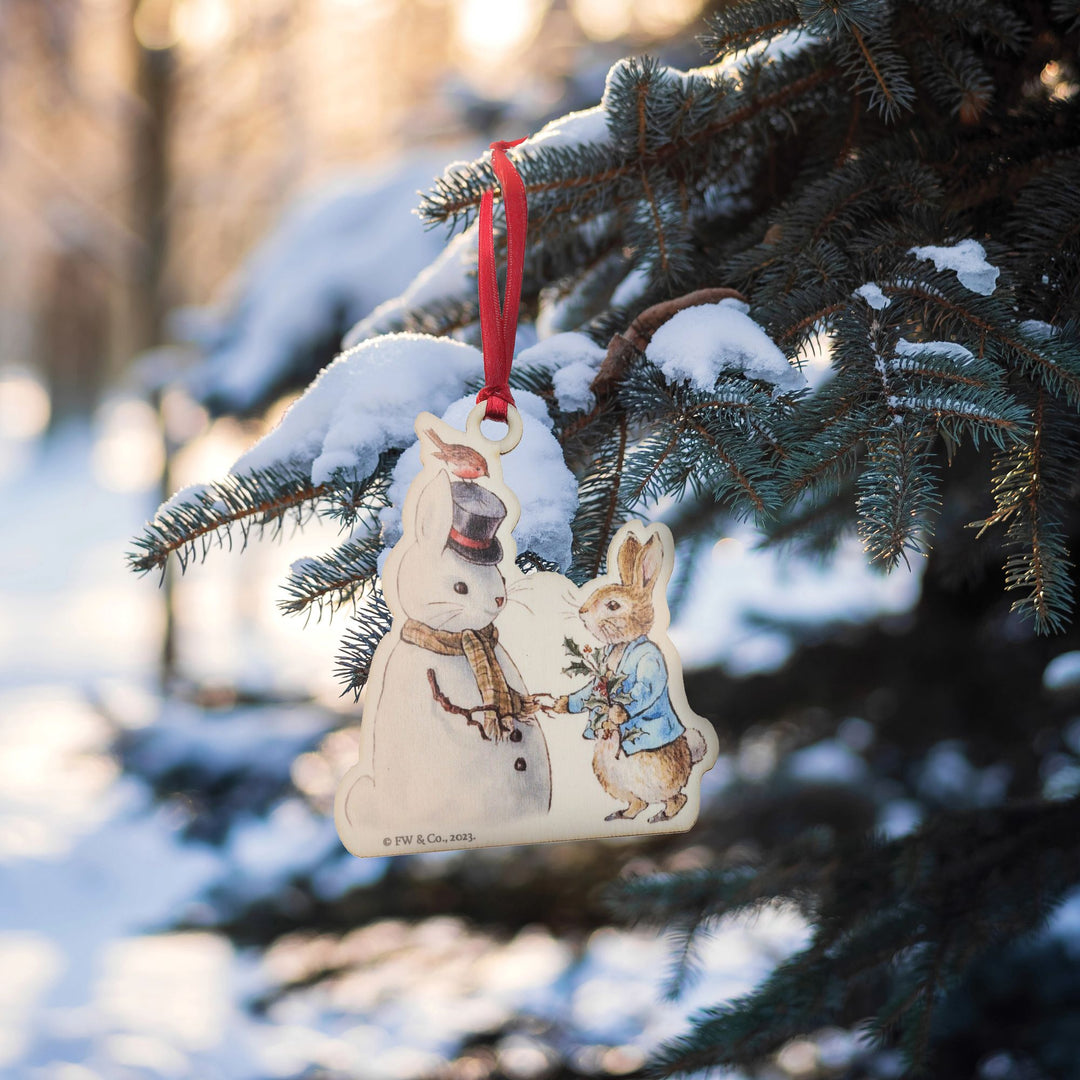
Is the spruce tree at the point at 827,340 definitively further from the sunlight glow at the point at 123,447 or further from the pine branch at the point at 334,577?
the sunlight glow at the point at 123,447

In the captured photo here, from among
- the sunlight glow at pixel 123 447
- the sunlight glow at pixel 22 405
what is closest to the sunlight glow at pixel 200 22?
the sunlight glow at pixel 123 447

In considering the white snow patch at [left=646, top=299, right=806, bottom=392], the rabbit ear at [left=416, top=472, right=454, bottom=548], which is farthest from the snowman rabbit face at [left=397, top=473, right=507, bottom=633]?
the white snow patch at [left=646, top=299, right=806, bottom=392]

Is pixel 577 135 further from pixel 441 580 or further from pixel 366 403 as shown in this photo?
pixel 441 580

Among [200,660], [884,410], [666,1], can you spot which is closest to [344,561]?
[884,410]

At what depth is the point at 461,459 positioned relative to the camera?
70 centimetres

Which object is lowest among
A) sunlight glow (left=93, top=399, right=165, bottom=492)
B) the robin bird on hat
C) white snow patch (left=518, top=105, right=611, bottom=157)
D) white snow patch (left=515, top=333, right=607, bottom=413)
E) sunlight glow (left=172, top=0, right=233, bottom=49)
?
the robin bird on hat

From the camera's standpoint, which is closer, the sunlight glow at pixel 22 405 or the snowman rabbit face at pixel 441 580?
the snowman rabbit face at pixel 441 580

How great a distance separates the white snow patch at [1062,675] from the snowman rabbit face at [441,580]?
1.18 metres

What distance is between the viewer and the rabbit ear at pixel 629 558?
27.9 inches

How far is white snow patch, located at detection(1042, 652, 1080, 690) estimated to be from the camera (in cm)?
154

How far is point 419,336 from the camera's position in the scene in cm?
84

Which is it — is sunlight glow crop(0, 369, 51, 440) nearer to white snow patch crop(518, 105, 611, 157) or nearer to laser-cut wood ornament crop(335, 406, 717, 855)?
white snow patch crop(518, 105, 611, 157)

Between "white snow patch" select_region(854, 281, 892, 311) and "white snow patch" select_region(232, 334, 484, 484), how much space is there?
1.11ft

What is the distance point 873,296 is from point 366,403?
1.42 ft
